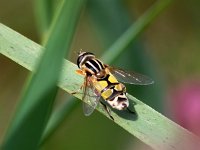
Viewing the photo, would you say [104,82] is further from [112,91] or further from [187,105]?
[187,105]

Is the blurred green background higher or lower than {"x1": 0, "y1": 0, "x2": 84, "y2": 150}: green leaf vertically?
lower

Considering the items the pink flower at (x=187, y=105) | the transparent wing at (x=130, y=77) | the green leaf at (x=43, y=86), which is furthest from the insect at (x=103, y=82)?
the green leaf at (x=43, y=86)

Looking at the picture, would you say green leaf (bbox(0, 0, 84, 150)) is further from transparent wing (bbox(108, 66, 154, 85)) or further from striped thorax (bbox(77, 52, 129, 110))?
transparent wing (bbox(108, 66, 154, 85))

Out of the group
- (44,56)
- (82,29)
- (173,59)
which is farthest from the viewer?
(82,29)

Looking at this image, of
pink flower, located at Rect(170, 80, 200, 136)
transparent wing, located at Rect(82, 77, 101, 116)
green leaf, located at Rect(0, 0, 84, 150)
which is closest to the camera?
green leaf, located at Rect(0, 0, 84, 150)

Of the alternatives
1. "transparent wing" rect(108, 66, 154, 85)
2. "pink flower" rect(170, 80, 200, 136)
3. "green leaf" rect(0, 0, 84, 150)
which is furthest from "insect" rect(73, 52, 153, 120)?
"green leaf" rect(0, 0, 84, 150)

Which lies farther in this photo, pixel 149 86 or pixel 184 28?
pixel 184 28

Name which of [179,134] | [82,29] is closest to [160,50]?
[82,29]

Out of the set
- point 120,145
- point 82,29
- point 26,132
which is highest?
point 26,132

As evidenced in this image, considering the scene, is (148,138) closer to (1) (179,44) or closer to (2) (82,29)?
(1) (179,44)
